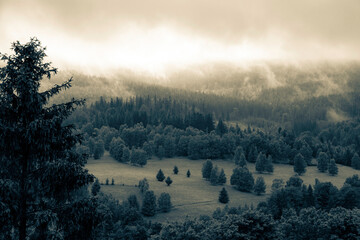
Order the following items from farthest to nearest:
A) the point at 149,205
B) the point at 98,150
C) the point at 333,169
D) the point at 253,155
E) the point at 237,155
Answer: the point at 253,155 → the point at 237,155 → the point at 98,150 → the point at 333,169 → the point at 149,205

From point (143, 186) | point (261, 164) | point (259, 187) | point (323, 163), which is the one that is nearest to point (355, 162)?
point (323, 163)

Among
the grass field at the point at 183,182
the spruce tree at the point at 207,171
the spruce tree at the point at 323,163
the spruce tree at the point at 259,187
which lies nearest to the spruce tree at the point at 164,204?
the grass field at the point at 183,182

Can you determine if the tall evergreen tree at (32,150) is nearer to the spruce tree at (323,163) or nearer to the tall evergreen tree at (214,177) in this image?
the tall evergreen tree at (214,177)

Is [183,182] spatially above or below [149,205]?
above

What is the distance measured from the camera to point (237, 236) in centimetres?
5091

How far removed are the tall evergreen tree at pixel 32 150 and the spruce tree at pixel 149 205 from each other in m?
93.3

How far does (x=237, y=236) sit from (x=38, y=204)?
134ft

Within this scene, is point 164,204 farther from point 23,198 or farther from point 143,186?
point 23,198

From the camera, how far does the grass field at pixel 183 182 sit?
4621 inches

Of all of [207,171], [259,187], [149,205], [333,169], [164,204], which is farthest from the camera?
[333,169]

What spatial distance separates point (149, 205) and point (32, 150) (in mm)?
95246

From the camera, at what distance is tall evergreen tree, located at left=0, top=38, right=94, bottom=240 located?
50.5 ft

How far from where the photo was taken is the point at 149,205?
10712 cm

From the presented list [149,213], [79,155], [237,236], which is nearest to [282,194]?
[149,213]
